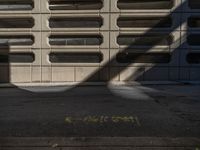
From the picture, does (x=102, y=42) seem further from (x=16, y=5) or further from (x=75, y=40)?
(x=16, y=5)

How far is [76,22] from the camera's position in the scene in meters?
21.7

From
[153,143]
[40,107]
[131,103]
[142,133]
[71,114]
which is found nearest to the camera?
[153,143]

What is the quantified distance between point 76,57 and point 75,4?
2.71m

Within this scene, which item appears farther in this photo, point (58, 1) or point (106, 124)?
point (58, 1)

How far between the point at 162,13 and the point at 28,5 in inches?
269

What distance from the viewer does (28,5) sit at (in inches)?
864

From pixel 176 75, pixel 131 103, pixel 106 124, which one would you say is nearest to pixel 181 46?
pixel 176 75

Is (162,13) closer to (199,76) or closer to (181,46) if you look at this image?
(181,46)

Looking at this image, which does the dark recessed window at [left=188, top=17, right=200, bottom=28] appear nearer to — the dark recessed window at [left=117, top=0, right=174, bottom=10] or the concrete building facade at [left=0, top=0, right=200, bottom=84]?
the concrete building facade at [left=0, top=0, right=200, bottom=84]

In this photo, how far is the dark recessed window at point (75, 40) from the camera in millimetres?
21500

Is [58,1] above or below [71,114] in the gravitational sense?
above

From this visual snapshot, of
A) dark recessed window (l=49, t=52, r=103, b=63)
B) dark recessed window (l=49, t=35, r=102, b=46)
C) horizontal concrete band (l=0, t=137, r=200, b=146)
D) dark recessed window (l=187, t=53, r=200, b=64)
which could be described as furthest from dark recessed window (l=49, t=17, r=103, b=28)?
horizontal concrete band (l=0, t=137, r=200, b=146)

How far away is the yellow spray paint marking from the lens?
365 inches

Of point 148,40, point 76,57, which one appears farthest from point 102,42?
point 148,40
